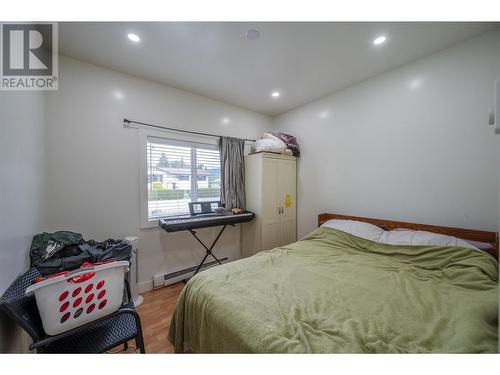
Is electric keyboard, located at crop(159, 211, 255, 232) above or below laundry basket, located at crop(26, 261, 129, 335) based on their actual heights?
above

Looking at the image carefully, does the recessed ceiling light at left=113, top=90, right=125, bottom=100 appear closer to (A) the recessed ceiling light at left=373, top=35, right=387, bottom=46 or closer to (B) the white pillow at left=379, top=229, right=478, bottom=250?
(A) the recessed ceiling light at left=373, top=35, right=387, bottom=46

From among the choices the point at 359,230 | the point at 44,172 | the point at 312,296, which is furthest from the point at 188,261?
the point at 359,230

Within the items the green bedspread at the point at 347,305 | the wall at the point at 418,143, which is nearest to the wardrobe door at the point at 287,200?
the wall at the point at 418,143

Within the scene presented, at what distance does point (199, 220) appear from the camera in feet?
8.08

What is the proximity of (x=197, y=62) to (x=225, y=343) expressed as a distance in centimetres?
248

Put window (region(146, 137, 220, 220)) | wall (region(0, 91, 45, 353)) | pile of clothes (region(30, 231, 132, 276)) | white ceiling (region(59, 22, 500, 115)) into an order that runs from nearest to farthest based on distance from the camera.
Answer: wall (region(0, 91, 45, 353)) → pile of clothes (region(30, 231, 132, 276)) → white ceiling (region(59, 22, 500, 115)) → window (region(146, 137, 220, 220))

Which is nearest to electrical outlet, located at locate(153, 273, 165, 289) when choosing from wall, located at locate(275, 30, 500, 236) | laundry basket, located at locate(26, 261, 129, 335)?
laundry basket, located at locate(26, 261, 129, 335)

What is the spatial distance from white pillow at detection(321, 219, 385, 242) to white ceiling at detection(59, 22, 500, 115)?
1807 mm

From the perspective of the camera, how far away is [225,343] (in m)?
1.01

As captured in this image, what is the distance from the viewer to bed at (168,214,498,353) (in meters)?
0.89

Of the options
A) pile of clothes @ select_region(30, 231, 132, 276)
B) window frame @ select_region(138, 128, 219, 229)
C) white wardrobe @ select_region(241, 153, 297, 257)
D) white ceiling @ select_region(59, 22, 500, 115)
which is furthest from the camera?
white wardrobe @ select_region(241, 153, 297, 257)

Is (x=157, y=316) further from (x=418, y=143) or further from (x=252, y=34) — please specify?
(x=418, y=143)

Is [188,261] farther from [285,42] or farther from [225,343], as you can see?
[285,42]

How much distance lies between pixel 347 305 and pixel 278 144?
2.35 metres
